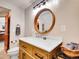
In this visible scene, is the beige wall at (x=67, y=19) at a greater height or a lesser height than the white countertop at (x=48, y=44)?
greater

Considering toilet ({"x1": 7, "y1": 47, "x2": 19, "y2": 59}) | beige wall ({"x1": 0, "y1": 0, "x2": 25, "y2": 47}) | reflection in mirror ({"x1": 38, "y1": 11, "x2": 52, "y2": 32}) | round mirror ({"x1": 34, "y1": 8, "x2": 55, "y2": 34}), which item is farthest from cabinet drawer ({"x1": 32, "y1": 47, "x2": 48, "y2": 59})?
beige wall ({"x1": 0, "y1": 0, "x2": 25, "y2": 47})

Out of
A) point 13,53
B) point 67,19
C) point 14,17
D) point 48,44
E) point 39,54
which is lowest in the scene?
point 13,53

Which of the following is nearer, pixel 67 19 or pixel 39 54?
pixel 39 54

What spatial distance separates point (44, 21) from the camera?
9.01 ft

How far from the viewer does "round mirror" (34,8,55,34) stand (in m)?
2.38

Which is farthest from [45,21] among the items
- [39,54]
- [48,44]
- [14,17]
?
[14,17]

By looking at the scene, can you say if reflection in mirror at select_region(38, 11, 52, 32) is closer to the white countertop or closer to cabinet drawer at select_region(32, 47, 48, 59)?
the white countertop

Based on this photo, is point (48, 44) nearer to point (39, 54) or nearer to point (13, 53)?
point (39, 54)

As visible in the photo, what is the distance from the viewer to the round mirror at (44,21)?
2.38 metres

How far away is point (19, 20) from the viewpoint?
4.34m

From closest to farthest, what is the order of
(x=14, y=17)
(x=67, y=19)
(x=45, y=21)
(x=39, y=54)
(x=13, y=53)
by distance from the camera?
(x=39, y=54), (x=67, y=19), (x=45, y=21), (x=13, y=53), (x=14, y=17)

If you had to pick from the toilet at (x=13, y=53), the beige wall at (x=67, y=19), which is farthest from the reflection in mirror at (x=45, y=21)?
the toilet at (x=13, y=53)

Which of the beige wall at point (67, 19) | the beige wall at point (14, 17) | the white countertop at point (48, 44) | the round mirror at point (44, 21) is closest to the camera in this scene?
the white countertop at point (48, 44)

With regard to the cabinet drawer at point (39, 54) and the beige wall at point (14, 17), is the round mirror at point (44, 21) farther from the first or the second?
the beige wall at point (14, 17)
